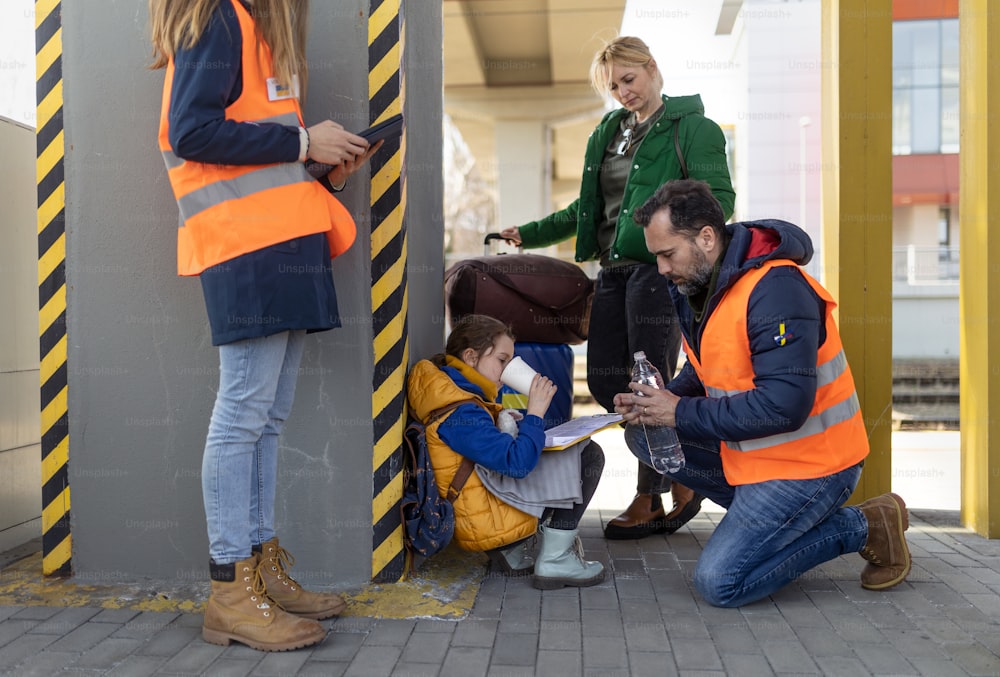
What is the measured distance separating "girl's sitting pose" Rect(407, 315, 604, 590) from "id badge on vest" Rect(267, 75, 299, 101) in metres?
1.14

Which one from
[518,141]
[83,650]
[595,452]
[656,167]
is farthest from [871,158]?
[518,141]

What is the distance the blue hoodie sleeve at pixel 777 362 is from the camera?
314 cm

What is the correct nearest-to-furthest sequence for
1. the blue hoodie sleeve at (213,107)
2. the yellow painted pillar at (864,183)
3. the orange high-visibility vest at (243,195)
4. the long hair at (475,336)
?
A: the blue hoodie sleeve at (213,107) < the orange high-visibility vest at (243,195) < the long hair at (475,336) < the yellow painted pillar at (864,183)

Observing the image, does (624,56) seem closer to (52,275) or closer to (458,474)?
(458,474)

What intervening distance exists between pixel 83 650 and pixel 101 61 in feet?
6.74

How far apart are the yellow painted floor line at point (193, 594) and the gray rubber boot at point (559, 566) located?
253mm

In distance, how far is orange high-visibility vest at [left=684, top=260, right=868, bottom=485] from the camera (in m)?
3.29

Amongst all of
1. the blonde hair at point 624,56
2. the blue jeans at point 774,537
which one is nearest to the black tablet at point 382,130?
the blonde hair at point 624,56

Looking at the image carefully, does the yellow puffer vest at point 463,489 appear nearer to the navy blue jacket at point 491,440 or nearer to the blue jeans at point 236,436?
the navy blue jacket at point 491,440

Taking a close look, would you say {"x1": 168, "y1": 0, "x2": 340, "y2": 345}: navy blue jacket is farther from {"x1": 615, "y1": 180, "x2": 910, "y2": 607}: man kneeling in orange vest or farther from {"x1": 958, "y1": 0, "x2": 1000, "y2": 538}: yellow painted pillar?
{"x1": 958, "y1": 0, "x2": 1000, "y2": 538}: yellow painted pillar

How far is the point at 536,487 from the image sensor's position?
11.5ft

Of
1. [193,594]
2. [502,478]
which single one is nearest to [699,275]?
[502,478]

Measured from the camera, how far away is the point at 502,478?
3.51 m

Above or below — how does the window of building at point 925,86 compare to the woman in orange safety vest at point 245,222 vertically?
above
